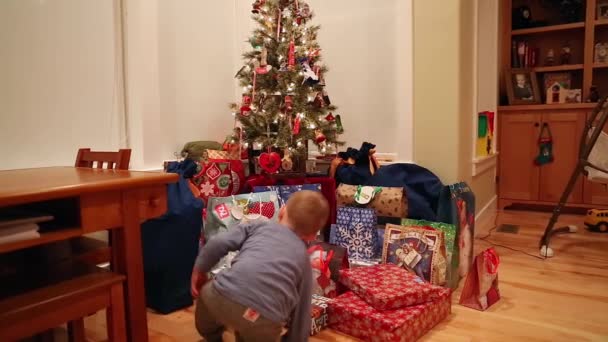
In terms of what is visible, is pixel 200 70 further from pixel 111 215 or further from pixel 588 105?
pixel 588 105

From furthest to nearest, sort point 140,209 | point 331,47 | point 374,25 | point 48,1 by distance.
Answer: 1. point 331,47
2. point 374,25
3. point 48,1
4. point 140,209

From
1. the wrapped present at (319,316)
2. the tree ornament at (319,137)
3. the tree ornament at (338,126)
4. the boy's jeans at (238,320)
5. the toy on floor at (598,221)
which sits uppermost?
the tree ornament at (338,126)

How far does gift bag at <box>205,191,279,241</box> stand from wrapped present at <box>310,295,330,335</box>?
0.54 m

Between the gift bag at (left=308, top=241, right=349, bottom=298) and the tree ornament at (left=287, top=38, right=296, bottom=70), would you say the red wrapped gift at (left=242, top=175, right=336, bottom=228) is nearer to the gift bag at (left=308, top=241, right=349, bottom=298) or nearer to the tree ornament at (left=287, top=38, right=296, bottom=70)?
the gift bag at (left=308, top=241, right=349, bottom=298)

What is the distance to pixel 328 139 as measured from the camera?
2.73 meters

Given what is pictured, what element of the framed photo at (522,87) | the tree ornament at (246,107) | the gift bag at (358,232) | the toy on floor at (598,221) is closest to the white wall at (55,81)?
the tree ornament at (246,107)

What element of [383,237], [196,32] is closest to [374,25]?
[196,32]

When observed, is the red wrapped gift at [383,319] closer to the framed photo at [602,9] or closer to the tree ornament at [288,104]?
the tree ornament at [288,104]

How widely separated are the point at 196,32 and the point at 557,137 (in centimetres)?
328

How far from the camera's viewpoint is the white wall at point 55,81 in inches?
83.9

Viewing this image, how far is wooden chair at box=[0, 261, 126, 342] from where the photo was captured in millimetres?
1197

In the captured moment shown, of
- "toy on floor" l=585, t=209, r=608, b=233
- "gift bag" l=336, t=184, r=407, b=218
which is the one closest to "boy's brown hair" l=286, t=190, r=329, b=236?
"gift bag" l=336, t=184, r=407, b=218

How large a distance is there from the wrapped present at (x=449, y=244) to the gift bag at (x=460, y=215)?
86 mm

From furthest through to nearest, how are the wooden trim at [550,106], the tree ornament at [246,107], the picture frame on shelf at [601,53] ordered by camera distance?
the picture frame on shelf at [601,53]
the wooden trim at [550,106]
the tree ornament at [246,107]
